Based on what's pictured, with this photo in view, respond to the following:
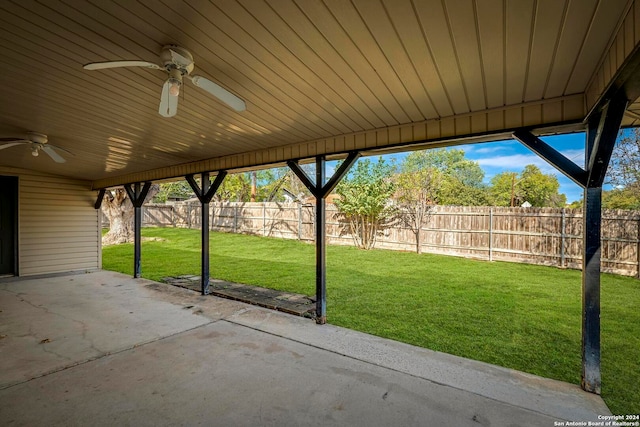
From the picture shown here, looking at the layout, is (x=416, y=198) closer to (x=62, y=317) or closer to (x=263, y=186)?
(x=62, y=317)

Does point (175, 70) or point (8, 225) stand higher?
point (175, 70)

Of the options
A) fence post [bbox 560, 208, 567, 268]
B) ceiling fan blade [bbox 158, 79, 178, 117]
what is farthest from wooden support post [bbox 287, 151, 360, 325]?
fence post [bbox 560, 208, 567, 268]

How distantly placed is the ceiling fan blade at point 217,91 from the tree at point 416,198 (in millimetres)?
7479

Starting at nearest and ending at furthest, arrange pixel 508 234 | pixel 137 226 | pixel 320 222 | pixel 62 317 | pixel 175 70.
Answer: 1. pixel 175 70
2. pixel 320 222
3. pixel 62 317
4. pixel 137 226
5. pixel 508 234

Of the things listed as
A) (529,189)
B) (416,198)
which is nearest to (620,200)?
(416,198)

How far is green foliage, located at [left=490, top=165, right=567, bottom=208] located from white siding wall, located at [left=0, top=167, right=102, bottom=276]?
19.5 m

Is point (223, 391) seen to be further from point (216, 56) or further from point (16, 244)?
point (16, 244)

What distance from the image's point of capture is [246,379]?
2.46 metres

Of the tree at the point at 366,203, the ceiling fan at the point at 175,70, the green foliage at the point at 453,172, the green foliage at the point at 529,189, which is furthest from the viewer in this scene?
the green foliage at the point at 529,189

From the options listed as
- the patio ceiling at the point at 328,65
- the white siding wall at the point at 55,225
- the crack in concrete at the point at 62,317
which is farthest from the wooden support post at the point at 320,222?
the white siding wall at the point at 55,225

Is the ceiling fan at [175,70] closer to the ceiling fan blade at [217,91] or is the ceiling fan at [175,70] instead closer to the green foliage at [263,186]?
the ceiling fan blade at [217,91]

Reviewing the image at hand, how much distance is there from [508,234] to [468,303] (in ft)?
13.2

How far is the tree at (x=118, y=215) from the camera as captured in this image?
1099 centimetres

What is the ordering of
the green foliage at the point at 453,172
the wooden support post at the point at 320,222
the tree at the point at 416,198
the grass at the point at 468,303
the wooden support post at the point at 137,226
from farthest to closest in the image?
the green foliage at the point at 453,172 < the tree at the point at 416,198 < the wooden support post at the point at 137,226 < the wooden support post at the point at 320,222 < the grass at the point at 468,303
